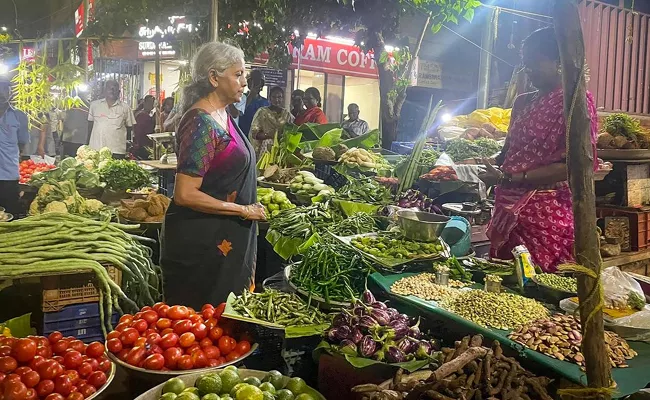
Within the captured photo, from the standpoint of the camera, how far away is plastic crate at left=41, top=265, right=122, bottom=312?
300 cm

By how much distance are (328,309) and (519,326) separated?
40.4 inches

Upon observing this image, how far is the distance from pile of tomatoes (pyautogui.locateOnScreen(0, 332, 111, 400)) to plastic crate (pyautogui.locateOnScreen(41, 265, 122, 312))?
58 cm

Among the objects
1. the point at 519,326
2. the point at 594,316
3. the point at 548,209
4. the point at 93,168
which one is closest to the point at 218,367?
the point at 519,326

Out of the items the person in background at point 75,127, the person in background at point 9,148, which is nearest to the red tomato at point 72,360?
the person in background at point 9,148

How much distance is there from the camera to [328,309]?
2.83 meters

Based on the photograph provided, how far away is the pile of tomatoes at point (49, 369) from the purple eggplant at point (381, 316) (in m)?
1.22

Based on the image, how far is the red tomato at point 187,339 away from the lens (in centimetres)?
242

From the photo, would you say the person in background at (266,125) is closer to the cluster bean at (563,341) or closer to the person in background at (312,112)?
the person in background at (312,112)

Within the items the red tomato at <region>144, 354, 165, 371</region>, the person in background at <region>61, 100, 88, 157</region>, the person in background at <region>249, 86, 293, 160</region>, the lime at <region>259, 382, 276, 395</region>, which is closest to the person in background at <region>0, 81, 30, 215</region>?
the person in background at <region>249, 86, 293, 160</region>

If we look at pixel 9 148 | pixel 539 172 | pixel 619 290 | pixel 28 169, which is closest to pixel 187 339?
pixel 619 290

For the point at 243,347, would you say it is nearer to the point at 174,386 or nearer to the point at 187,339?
the point at 187,339

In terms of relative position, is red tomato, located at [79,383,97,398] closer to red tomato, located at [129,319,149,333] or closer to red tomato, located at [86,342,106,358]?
red tomato, located at [86,342,106,358]

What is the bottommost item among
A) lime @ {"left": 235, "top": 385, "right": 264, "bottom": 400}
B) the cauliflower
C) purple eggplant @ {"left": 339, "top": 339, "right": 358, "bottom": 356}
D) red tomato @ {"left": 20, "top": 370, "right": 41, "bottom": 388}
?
red tomato @ {"left": 20, "top": 370, "right": 41, "bottom": 388}

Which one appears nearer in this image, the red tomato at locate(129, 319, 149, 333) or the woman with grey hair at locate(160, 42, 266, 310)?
the red tomato at locate(129, 319, 149, 333)
